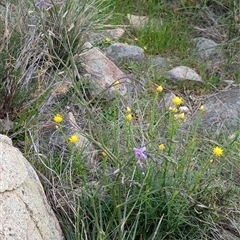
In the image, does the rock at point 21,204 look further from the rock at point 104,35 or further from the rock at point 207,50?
the rock at point 207,50

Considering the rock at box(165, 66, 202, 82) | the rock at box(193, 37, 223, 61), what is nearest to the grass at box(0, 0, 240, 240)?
the rock at box(165, 66, 202, 82)

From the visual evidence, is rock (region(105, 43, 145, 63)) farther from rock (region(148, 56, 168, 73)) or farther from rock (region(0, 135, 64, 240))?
rock (region(0, 135, 64, 240))

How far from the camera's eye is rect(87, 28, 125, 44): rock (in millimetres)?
3795

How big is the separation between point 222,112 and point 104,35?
105 cm

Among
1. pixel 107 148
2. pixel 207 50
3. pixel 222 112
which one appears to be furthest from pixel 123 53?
pixel 107 148

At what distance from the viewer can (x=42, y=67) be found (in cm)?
321

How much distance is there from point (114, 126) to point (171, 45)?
1687mm

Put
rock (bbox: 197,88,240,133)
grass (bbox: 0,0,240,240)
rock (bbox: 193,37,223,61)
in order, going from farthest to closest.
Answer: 1. rock (bbox: 193,37,223,61)
2. rock (bbox: 197,88,240,133)
3. grass (bbox: 0,0,240,240)

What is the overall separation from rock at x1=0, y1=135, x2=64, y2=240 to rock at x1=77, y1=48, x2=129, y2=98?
117 cm

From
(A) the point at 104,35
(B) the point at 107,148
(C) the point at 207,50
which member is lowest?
(C) the point at 207,50

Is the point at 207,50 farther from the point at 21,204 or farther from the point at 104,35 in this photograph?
the point at 21,204

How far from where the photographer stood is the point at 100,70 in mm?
3490

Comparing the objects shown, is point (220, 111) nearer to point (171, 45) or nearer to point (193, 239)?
point (171, 45)

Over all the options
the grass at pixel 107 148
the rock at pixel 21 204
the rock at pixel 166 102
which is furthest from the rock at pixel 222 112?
the rock at pixel 21 204
